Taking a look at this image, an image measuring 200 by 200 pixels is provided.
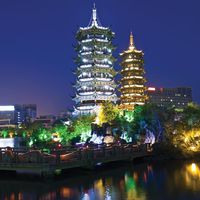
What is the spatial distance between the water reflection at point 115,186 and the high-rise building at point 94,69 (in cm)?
4531

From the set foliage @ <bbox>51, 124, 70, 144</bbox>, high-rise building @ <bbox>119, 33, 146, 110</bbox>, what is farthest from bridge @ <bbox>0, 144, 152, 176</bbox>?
high-rise building @ <bbox>119, 33, 146, 110</bbox>

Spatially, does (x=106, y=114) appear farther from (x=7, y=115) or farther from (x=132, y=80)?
(x=7, y=115)

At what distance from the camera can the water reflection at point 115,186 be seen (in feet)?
82.4

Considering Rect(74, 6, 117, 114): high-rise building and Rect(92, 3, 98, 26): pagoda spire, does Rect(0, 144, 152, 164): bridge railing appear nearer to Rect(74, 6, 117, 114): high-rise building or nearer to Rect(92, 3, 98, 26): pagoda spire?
Rect(74, 6, 117, 114): high-rise building

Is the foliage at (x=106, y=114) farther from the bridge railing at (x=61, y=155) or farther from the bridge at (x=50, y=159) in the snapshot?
the bridge at (x=50, y=159)

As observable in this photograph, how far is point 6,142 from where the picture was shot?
7275 cm

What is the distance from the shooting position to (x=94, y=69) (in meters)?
81.4

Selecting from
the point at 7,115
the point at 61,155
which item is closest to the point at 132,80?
the point at 61,155

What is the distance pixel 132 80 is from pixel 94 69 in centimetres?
1291

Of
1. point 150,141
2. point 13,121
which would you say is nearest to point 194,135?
point 150,141

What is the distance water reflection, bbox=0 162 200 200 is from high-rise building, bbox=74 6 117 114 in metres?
45.3

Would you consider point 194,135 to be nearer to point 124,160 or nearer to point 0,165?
point 124,160

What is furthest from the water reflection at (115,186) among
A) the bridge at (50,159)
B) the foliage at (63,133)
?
the foliage at (63,133)

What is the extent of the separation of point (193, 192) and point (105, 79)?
191 feet
